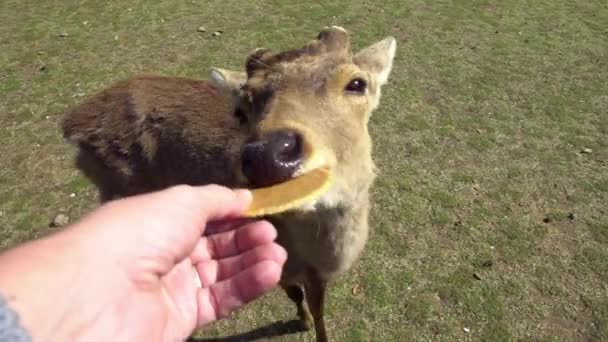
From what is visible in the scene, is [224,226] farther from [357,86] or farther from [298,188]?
[357,86]

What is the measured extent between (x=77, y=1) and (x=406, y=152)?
24.1 ft

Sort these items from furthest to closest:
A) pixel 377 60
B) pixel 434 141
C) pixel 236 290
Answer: pixel 434 141, pixel 377 60, pixel 236 290

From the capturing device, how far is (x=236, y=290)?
2.87m

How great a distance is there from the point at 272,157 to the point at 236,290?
722 millimetres

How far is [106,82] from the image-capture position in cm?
823

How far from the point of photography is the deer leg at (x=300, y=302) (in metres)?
4.80

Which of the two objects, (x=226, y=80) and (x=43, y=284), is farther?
(x=226, y=80)

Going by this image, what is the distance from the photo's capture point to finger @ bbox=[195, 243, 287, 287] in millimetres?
2828

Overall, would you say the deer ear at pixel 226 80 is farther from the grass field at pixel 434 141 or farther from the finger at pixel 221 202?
the grass field at pixel 434 141

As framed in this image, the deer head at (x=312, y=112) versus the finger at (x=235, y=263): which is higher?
the deer head at (x=312, y=112)

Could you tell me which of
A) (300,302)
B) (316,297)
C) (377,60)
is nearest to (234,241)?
(316,297)

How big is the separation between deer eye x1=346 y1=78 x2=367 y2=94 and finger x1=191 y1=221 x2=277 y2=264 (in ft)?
3.55

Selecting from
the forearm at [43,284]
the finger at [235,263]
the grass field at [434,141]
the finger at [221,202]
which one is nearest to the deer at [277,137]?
the finger at [221,202]

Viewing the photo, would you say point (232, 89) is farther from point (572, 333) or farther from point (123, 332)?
point (572, 333)
